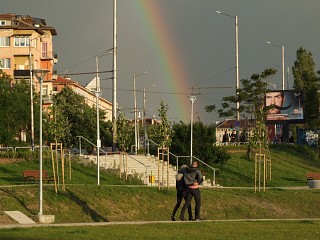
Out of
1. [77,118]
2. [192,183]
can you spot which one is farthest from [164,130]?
[77,118]

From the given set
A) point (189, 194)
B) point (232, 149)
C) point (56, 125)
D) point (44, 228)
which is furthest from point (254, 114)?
point (44, 228)

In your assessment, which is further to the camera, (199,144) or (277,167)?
(277,167)

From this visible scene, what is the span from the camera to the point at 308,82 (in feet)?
312

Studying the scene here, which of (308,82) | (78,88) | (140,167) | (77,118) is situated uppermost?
(78,88)

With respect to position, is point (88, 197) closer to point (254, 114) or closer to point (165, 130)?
point (165, 130)

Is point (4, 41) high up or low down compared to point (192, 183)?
up

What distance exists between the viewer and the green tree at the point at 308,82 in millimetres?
88500

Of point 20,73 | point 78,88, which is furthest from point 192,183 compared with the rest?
point 78,88

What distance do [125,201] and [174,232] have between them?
51.3ft

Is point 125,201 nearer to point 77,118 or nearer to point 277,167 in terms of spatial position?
point 277,167

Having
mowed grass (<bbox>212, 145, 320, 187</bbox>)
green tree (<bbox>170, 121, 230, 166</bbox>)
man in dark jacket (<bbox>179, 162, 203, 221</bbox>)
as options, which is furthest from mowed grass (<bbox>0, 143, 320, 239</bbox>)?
mowed grass (<bbox>212, 145, 320, 187</bbox>)

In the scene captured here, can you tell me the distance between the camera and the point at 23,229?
1049 inches

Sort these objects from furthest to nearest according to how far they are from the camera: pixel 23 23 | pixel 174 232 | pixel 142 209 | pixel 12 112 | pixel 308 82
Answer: pixel 23 23 → pixel 308 82 → pixel 12 112 → pixel 142 209 → pixel 174 232

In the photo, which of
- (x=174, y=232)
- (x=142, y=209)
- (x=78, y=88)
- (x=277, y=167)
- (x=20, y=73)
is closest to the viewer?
(x=174, y=232)
